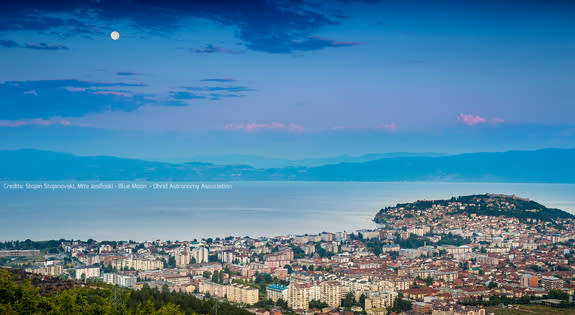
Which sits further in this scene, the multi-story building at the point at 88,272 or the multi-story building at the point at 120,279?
the multi-story building at the point at 88,272

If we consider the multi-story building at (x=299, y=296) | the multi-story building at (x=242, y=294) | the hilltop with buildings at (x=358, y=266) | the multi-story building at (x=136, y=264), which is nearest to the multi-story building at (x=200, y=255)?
the hilltop with buildings at (x=358, y=266)

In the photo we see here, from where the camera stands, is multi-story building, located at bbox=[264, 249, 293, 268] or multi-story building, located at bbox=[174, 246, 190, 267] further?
multi-story building, located at bbox=[174, 246, 190, 267]

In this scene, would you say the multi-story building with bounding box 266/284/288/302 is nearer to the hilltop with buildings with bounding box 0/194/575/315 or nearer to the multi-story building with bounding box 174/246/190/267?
the hilltop with buildings with bounding box 0/194/575/315

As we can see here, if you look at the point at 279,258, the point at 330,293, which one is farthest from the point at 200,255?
the point at 330,293

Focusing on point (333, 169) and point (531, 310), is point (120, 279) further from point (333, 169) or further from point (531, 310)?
point (333, 169)

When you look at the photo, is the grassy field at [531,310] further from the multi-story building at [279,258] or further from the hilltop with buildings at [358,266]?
the multi-story building at [279,258]

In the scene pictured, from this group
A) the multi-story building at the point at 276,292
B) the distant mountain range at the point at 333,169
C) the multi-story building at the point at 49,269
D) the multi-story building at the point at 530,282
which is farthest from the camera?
the distant mountain range at the point at 333,169

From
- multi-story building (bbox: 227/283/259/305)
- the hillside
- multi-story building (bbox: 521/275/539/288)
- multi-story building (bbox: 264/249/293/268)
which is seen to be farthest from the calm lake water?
multi-story building (bbox: 521/275/539/288)
